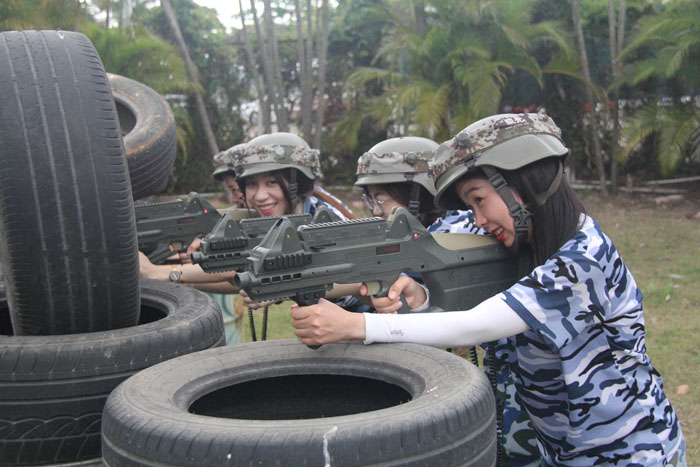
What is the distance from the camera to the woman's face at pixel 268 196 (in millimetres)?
4918

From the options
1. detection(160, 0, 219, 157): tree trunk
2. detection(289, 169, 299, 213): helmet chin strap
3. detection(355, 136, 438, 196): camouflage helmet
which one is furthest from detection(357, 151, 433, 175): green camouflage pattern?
detection(160, 0, 219, 157): tree trunk

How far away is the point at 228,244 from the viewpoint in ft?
12.8

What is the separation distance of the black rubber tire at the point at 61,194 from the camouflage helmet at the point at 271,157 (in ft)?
6.89

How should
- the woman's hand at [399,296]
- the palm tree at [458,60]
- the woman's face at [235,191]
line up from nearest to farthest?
the woman's hand at [399,296] → the woman's face at [235,191] → the palm tree at [458,60]

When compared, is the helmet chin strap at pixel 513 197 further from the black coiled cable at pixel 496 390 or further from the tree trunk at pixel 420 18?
A: the tree trunk at pixel 420 18

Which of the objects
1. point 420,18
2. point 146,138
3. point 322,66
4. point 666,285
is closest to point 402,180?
point 146,138

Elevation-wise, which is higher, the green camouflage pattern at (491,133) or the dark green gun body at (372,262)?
the green camouflage pattern at (491,133)

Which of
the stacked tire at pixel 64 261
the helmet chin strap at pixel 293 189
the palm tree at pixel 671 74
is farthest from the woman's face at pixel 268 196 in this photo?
the palm tree at pixel 671 74

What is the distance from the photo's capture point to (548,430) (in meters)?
2.77

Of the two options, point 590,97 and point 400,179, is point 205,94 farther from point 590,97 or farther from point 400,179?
point 400,179

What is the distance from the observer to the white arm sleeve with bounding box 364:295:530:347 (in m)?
2.40

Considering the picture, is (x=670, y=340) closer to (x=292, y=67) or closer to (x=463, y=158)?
(x=463, y=158)

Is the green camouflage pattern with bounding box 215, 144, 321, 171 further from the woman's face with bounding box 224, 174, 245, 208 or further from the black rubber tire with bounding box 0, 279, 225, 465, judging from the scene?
the black rubber tire with bounding box 0, 279, 225, 465

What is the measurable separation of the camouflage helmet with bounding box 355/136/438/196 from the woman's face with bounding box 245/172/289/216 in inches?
31.6
